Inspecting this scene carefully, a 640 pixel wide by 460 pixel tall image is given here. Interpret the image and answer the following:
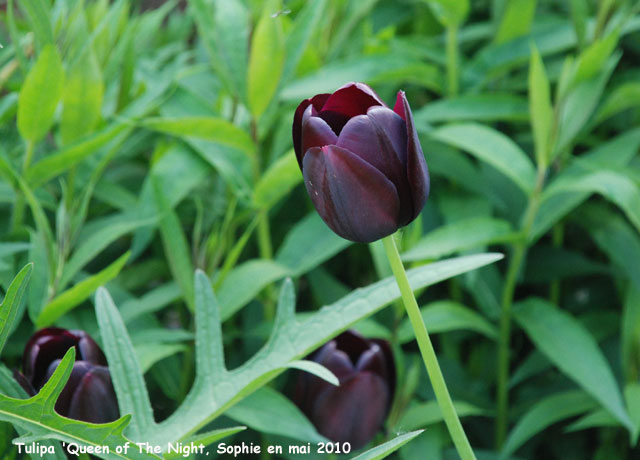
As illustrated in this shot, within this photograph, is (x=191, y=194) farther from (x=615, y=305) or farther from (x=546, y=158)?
(x=615, y=305)

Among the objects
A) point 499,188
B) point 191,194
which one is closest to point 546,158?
point 499,188

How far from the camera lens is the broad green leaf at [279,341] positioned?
19.5 inches

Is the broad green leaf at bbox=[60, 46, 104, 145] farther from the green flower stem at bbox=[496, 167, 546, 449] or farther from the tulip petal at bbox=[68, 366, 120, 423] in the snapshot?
the green flower stem at bbox=[496, 167, 546, 449]

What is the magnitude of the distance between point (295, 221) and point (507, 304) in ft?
0.86

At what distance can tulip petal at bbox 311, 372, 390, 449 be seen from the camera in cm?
60

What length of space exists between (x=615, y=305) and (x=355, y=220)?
25.7 inches

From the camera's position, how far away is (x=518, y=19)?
920 millimetres

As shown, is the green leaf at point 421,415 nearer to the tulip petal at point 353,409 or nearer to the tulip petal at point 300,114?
→ the tulip petal at point 353,409

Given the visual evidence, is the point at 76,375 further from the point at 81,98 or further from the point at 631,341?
the point at 631,341

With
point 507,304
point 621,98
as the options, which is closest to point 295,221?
point 507,304

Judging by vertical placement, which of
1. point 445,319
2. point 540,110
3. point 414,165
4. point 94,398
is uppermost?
point 414,165

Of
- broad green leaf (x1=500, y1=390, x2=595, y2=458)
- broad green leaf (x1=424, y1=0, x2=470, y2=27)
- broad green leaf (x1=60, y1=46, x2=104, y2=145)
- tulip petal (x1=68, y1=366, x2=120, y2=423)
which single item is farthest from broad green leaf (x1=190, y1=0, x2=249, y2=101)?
broad green leaf (x1=500, y1=390, x2=595, y2=458)

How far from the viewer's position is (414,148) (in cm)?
39

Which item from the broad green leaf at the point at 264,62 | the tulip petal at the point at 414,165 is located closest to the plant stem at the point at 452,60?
the broad green leaf at the point at 264,62
